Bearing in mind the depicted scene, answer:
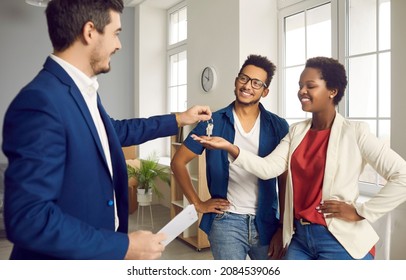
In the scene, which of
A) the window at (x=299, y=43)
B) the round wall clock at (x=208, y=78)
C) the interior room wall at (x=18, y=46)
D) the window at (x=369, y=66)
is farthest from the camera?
the interior room wall at (x=18, y=46)

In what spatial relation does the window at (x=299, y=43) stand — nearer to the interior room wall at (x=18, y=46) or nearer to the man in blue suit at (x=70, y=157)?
the man in blue suit at (x=70, y=157)

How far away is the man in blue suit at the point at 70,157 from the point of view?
679mm

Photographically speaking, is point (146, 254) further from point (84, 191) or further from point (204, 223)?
point (204, 223)

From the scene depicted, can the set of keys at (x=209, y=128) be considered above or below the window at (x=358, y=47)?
below

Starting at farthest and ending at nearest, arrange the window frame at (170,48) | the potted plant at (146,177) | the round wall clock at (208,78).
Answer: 1. the window frame at (170,48)
2. the potted plant at (146,177)
3. the round wall clock at (208,78)

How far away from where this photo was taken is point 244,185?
51.7 inches

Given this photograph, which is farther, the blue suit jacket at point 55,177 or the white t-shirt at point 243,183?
the white t-shirt at point 243,183

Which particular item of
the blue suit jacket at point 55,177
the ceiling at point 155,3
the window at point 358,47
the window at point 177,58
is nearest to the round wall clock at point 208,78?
the window at point 358,47

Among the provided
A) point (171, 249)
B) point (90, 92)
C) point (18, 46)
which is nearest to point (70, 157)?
point (90, 92)

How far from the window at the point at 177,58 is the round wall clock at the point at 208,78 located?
1.16 meters

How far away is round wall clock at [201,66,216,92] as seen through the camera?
325 centimetres

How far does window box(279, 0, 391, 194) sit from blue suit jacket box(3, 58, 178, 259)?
6.22 ft
